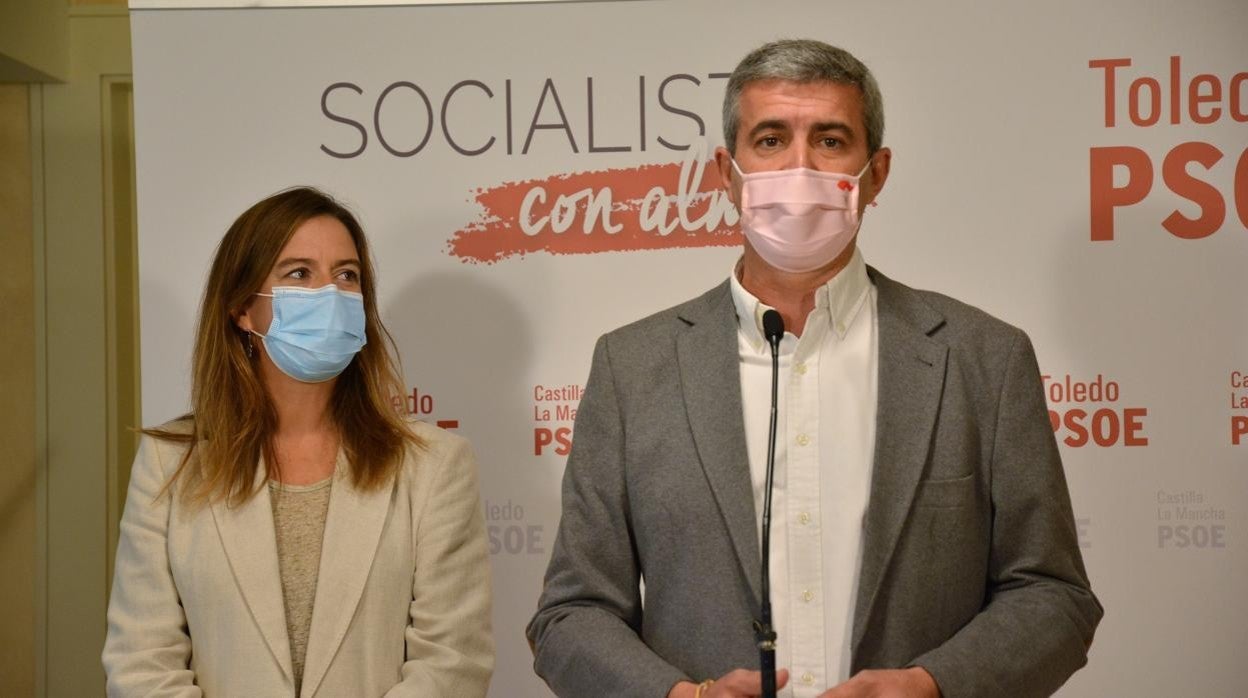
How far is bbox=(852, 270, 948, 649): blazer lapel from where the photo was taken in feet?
6.58

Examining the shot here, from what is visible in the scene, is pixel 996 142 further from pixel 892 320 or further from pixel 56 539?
pixel 56 539

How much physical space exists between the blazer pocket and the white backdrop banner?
5.09ft

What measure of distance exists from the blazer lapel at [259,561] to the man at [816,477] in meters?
0.73

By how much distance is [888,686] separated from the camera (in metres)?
1.84

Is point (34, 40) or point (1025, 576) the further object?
point (34, 40)

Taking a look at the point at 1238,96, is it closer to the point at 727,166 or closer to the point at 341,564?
the point at 727,166

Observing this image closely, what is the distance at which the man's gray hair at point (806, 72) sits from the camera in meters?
2.21

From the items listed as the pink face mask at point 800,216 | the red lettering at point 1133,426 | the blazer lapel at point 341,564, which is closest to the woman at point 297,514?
the blazer lapel at point 341,564

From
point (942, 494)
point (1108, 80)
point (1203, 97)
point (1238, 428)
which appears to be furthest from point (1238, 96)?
point (942, 494)

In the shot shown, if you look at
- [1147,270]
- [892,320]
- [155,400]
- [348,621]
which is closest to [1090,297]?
[1147,270]

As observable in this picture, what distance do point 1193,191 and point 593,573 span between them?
2163 millimetres

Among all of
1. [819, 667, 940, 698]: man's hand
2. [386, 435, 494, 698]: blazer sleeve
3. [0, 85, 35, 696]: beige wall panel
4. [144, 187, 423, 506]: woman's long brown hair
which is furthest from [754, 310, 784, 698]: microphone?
[0, 85, 35, 696]: beige wall panel

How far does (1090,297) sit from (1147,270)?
161mm

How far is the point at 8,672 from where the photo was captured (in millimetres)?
4602
